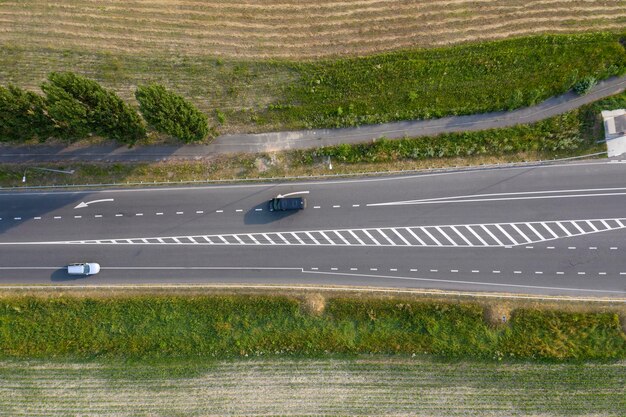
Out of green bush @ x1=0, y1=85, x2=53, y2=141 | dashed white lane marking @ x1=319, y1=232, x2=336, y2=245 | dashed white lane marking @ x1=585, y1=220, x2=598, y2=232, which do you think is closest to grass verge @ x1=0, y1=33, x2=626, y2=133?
green bush @ x1=0, y1=85, x2=53, y2=141

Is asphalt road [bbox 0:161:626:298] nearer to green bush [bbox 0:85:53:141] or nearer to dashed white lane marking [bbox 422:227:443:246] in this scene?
dashed white lane marking [bbox 422:227:443:246]

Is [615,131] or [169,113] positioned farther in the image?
[615,131]

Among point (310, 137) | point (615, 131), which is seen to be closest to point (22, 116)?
point (310, 137)

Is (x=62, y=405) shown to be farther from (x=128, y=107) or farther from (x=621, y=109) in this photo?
(x=621, y=109)

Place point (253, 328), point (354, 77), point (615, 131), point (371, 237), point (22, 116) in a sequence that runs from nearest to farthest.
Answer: point (22, 116) → point (615, 131) → point (253, 328) → point (371, 237) → point (354, 77)

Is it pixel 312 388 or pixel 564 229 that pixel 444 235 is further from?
pixel 312 388

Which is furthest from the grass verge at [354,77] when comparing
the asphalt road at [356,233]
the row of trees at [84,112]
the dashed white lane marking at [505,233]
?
the dashed white lane marking at [505,233]

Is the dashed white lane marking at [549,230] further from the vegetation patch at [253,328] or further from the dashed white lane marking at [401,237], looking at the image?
the dashed white lane marking at [401,237]

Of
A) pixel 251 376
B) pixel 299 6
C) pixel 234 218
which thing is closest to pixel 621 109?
pixel 299 6
